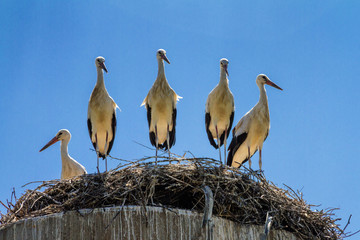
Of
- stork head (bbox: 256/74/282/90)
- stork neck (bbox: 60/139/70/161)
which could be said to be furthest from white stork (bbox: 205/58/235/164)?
stork neck (bbox: 60/139/70/161)

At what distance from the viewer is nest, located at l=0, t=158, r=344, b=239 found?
6.69 metres

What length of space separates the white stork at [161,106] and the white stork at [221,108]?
0.66 meters

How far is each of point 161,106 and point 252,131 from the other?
173 cm

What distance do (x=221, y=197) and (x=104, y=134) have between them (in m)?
4.72

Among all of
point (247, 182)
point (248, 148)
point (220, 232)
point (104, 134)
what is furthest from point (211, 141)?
point (220, 232)

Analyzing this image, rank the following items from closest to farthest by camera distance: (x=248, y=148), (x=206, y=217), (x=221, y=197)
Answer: (x=206, y=217), (x=221, y=197), (x=248, y=148)

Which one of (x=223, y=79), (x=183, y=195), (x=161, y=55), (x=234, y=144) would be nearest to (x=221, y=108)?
(x=223, y=79)

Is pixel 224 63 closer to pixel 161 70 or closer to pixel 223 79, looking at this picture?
pixel 223 79

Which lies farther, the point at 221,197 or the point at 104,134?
the point at 104,134

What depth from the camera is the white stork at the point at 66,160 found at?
10.8 m

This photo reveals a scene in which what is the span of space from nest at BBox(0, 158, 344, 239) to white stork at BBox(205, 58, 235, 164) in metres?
3.55

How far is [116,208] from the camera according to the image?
20.9 ft

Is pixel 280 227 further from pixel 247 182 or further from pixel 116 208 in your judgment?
pixel 116 208

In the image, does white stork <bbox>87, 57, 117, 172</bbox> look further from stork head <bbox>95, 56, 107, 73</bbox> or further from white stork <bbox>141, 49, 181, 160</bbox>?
white stork <bbox>141, 49, 181, 160</bbox>
